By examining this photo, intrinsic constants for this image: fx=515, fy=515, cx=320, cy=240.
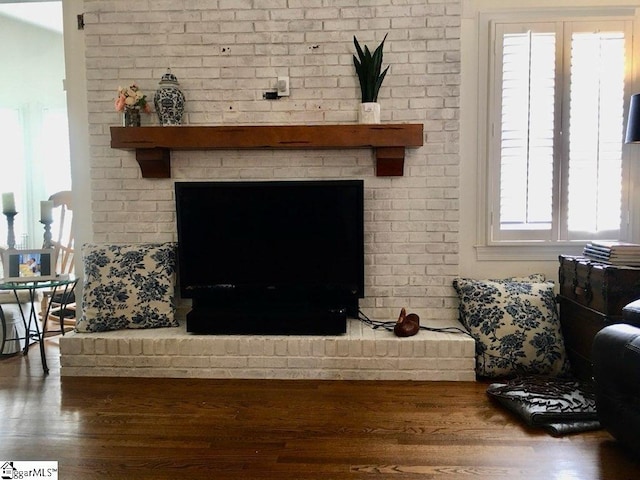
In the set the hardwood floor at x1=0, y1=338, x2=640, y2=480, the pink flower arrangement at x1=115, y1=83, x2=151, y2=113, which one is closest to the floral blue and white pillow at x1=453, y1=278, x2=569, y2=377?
the hardwood floor at x1=0, y1=338, x2=640, y2=480

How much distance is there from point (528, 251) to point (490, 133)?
81 cm

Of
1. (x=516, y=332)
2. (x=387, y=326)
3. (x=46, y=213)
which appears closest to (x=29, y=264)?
(x=46, y=213)

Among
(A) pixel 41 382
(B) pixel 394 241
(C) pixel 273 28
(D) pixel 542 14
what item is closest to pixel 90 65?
(C) pixel 273 28

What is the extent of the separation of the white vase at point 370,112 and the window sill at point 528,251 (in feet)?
3.56

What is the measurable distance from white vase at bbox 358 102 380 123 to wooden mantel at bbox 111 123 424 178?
9 centimetres

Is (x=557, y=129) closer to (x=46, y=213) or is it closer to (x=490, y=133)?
(x=490, y=133)

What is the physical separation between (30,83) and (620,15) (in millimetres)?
5290

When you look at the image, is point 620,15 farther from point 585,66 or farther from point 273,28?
point 273,28

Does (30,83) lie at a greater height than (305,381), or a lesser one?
greater

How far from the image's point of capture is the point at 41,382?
2994 millimetres

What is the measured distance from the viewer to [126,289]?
10.4 ft

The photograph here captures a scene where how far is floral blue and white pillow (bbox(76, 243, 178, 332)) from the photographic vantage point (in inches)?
124

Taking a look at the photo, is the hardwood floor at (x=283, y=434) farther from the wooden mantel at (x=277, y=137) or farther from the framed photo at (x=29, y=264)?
the wooden mantel at (x=277, y=137)

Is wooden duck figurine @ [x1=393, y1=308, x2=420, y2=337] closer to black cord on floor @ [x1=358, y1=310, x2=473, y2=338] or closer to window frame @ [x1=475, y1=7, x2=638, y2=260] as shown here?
black cord on floor @ [x1=358, y1=310, x2=473, y2=338]
